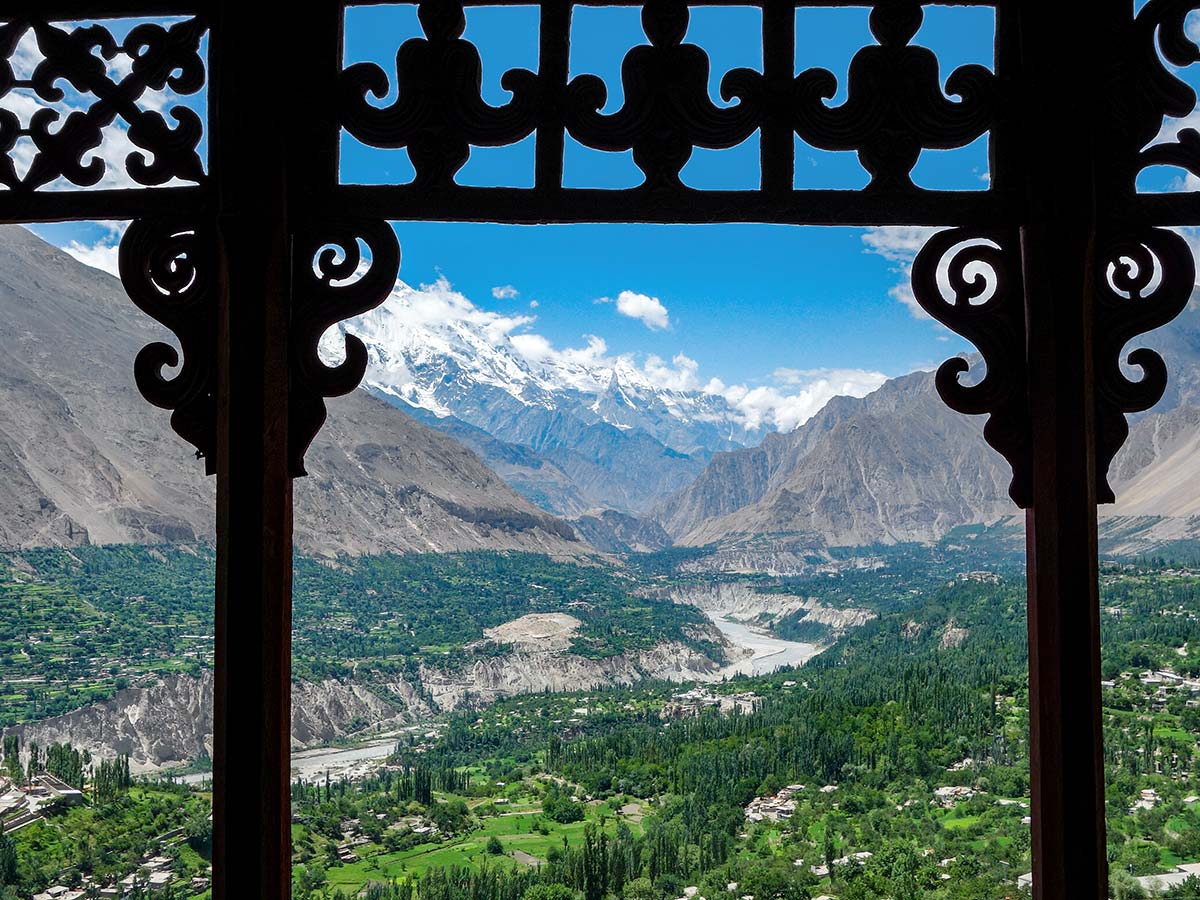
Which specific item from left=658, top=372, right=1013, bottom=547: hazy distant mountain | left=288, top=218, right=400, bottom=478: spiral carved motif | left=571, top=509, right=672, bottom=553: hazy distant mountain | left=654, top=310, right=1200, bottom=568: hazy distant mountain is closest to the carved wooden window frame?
left=288, top=218, right=400, bottom=478: spiral carved motif

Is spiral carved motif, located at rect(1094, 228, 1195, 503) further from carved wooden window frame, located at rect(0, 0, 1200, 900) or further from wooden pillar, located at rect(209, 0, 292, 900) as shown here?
wooden pillar, located at rect(209, 0, 292, 900)

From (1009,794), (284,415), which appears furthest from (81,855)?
(284,415)

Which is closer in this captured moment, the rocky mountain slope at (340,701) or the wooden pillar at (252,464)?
the wooden pillar at (252,464)

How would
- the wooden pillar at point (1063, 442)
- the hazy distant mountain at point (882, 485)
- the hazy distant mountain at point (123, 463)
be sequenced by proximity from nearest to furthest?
the wooden pillar at point (1063, 442) < the hazy distant mountain at point (123, 463) < the hazy distant mountain at point (882, 485)

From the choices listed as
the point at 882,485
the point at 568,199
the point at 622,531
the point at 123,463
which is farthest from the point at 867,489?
the point at 568,199

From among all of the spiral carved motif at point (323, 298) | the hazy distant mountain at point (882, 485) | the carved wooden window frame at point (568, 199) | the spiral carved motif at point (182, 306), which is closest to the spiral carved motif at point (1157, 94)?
the carved wooden window frame at point (568, 199)

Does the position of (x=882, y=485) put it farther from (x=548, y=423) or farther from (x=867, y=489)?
(x=548, y=423)

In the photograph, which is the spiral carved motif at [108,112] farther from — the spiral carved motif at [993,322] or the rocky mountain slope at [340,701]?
the rocky mountain slope at [340,701]
